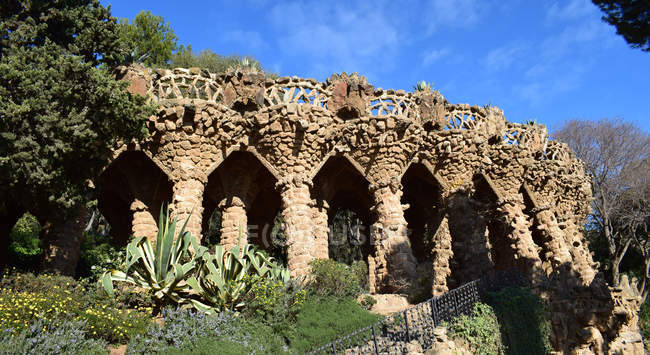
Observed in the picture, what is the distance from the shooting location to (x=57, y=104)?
27.0ft

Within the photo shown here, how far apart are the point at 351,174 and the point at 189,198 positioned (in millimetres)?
5517

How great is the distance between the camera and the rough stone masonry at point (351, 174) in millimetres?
11094

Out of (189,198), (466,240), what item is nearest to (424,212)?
(466,240)

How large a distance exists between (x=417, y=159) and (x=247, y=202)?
4825 millimetres

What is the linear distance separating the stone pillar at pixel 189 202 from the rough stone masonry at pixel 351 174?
27 millimetres

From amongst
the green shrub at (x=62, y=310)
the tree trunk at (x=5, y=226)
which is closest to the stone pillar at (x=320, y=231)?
the green shrub at (x=62, y=310)

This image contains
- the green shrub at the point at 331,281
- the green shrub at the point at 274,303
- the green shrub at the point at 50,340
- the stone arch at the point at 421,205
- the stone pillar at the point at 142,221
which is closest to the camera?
the green shrub at the point at 50,340

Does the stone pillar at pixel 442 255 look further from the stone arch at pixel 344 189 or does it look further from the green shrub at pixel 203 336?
the green shrub at pixel 203 336

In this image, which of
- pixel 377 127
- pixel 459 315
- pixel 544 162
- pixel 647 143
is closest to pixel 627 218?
pixel 647 143

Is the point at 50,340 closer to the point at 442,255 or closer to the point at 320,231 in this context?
the point at 320,231

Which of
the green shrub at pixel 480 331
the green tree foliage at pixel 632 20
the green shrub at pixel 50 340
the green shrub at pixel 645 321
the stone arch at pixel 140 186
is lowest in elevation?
the green shrub at pixel 645 321

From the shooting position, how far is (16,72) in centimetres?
802

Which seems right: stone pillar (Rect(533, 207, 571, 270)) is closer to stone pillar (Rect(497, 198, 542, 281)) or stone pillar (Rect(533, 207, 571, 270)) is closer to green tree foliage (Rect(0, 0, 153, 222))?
stone pillar (Rect(497, 198, 542, 281))

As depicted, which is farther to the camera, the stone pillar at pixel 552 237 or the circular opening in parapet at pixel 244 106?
the stone pillar at pixel 552 237
